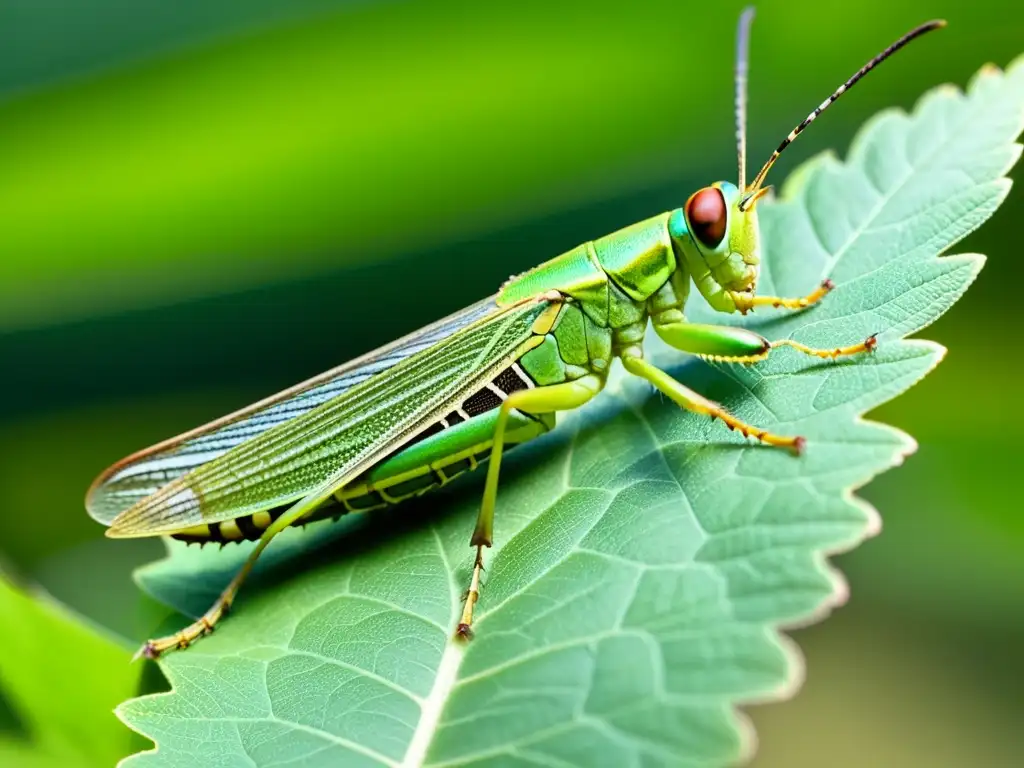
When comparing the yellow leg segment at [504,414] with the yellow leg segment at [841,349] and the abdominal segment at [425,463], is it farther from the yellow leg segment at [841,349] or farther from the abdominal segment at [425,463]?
the yellow leg segment at [841,349]

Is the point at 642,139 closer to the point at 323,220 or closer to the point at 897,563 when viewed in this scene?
the point at 323,220

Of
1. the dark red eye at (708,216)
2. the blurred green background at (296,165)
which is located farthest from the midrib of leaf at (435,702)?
the blurred green background at (296,165)

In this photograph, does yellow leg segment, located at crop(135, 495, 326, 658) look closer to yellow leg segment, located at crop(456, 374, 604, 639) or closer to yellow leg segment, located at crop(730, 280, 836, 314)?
yellow leg segment, located at crop(456, 374, 604, 639)

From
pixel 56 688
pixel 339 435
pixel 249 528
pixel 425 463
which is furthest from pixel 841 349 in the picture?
pixel 56 688

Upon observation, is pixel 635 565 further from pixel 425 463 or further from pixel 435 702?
pixel 425 463

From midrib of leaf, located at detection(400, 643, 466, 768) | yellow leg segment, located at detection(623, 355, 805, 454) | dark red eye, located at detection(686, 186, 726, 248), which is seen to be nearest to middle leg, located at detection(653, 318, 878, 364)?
yellow leg segment, located at detection(623, 355, 805, 454)

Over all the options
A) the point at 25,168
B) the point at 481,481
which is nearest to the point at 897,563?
the point at 481,481
